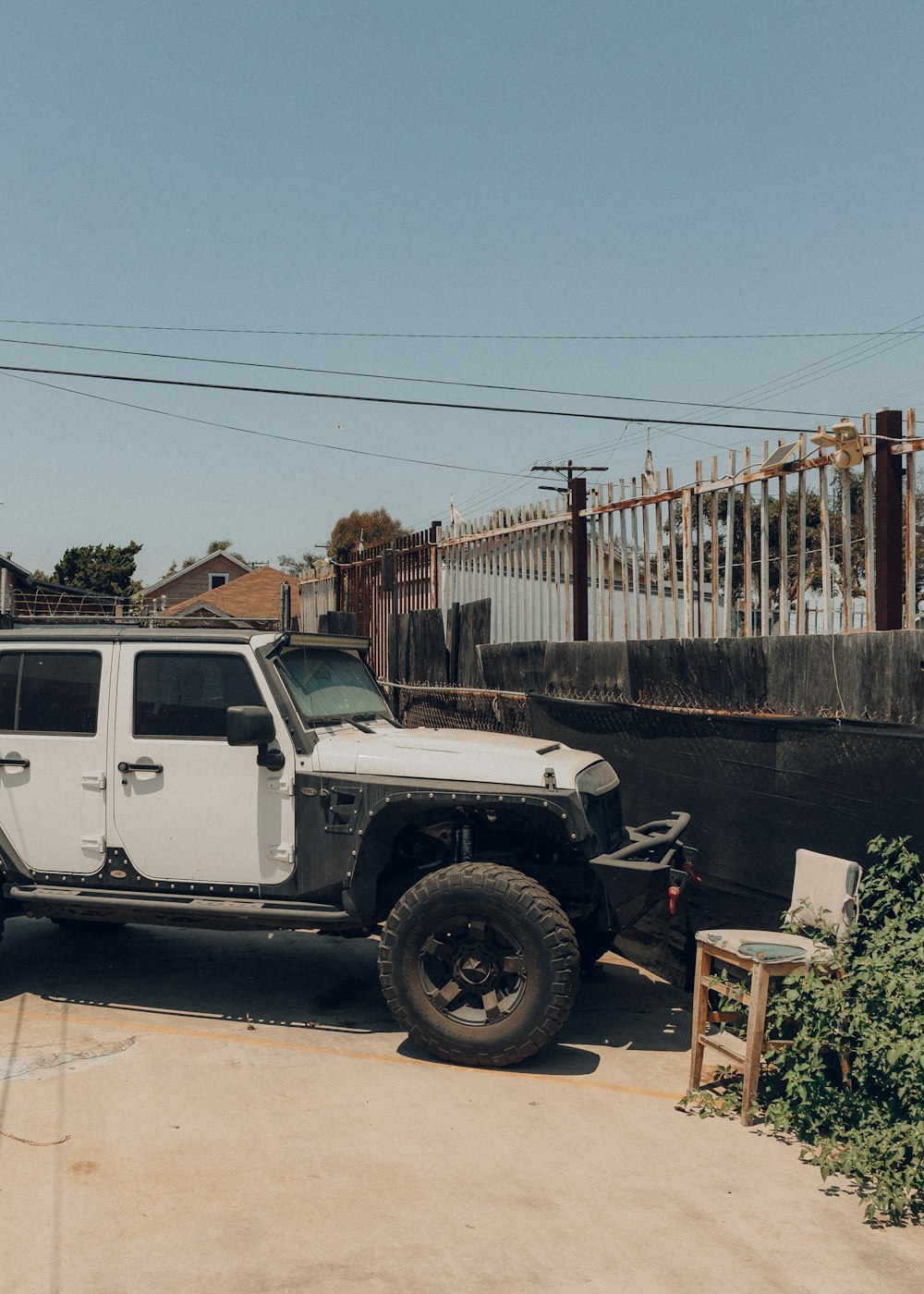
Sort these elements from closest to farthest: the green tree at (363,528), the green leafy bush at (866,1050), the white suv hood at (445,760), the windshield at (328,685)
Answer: the green leafy bush at (866,1050), the white suv hood at (445,760), the windshield at (328,685), the green tree at (363,528)

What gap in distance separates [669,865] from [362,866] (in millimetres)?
1520

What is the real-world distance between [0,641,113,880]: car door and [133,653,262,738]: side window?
22cm

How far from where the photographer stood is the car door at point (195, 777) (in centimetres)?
561

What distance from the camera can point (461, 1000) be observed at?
5301mm

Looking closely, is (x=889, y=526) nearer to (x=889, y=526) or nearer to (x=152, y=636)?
(x=889, y=526)

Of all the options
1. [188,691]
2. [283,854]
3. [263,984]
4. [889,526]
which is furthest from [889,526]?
A: [263,984]

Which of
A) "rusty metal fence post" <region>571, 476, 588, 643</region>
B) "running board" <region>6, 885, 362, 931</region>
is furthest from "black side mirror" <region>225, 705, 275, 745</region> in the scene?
"rusty metal fence post" <region>571, 476, 588, 643</region>

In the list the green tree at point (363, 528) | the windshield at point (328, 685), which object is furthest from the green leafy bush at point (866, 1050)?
the green tree at point (363, 528)

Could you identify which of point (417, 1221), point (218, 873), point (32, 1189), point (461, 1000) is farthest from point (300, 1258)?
point (218, 873)

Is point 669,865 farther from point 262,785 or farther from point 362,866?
point 262,785

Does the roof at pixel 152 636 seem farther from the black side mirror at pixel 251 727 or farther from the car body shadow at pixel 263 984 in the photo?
Answer: the car body shadow at pixel 263 984

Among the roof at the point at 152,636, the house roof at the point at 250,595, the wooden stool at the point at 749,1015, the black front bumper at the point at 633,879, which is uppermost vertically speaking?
the house roof at the point at 250,595

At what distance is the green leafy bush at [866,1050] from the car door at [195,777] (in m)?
2.40

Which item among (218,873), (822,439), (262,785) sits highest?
(822,439)
